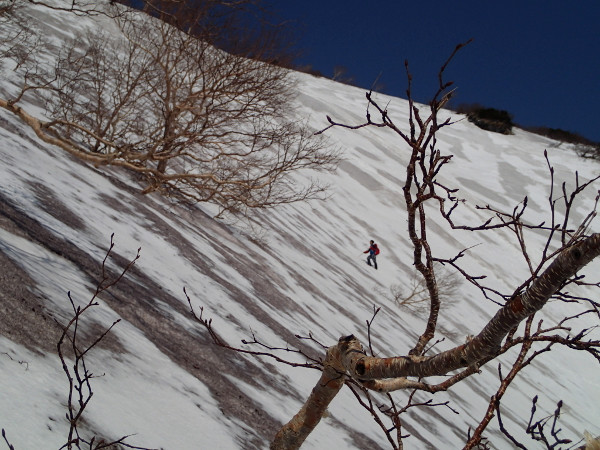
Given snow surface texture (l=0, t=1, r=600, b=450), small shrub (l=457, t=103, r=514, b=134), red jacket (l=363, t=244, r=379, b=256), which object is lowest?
snow surface texture (l=0, t=1, r=600, b=450)

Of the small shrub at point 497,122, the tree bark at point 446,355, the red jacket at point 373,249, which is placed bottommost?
the tree bark at point 446,355

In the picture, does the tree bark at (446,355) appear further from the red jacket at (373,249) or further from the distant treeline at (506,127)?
the distant treeline at (506,127)

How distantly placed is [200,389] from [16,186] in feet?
9.23

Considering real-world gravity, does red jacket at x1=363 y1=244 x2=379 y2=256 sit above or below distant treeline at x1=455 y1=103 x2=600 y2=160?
below

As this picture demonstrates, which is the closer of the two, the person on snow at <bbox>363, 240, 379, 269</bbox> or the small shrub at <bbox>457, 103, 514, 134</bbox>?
the person on snow at <bbox>363, 240, 379, 269</bbox>

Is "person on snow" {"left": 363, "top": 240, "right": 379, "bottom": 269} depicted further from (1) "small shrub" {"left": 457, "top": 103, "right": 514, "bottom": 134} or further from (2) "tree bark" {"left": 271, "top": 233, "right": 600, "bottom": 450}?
(1) "small shrub" {"left": 457, "top": 103, "right": 514, "bottom": 134}

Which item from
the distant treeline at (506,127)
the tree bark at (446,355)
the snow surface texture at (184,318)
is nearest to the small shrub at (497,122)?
the distant treeline at (506,127)

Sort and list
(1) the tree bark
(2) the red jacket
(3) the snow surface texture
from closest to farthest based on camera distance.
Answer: (1) the tree bark
(3) the snow surface texture
(2) the red jacket

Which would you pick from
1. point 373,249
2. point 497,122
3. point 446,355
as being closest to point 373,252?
point 373,249

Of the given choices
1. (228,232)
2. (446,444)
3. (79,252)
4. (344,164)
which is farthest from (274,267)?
(344,164)

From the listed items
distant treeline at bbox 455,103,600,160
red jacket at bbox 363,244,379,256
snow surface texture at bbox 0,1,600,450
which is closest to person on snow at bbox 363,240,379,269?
red jacket at bbox 363,244,379,256

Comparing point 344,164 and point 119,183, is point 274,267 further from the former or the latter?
point 344,164

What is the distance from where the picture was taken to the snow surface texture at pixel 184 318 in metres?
2.31

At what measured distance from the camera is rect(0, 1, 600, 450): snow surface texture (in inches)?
91.1
